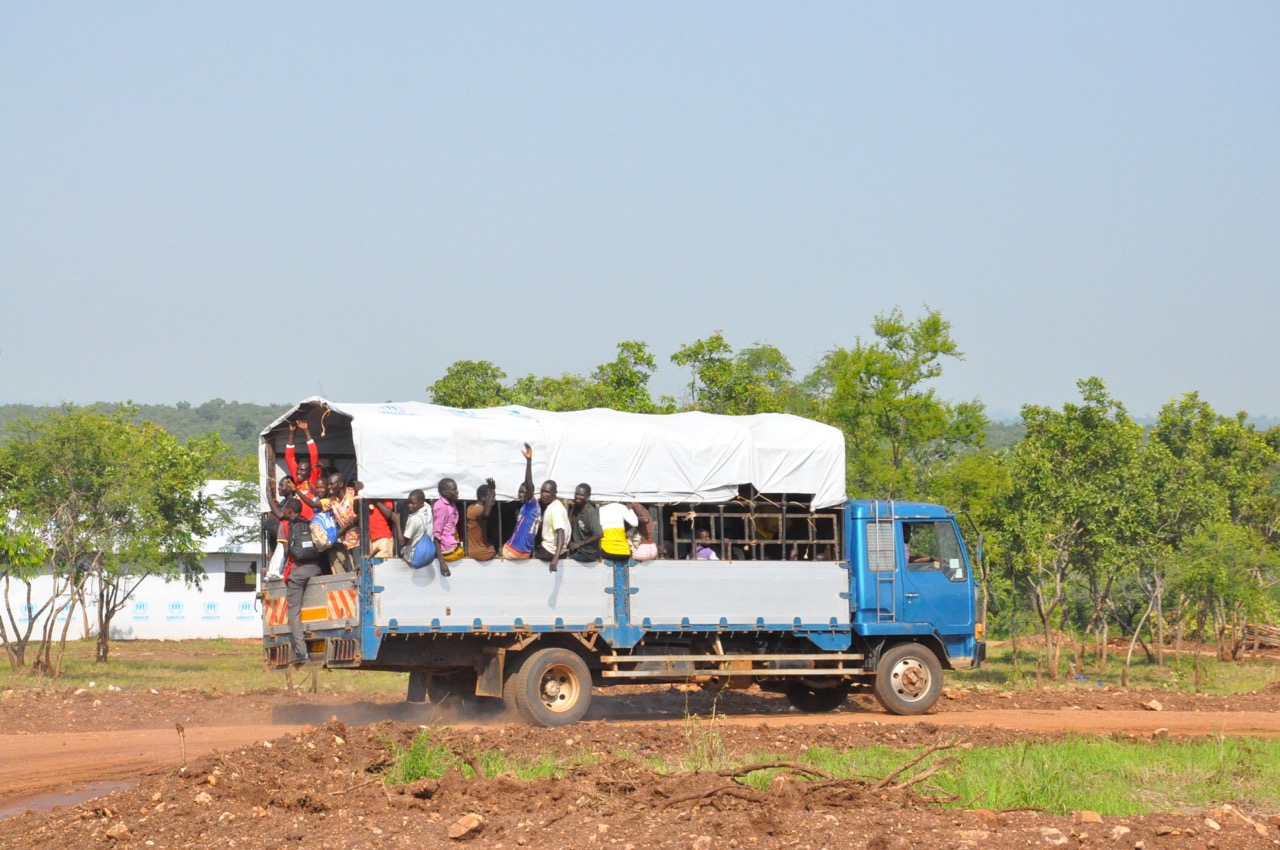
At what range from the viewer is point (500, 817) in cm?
833

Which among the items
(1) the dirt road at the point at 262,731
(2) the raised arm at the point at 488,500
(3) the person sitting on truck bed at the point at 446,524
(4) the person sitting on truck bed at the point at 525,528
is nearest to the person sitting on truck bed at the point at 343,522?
(3) the person sitting on truck bed at the point at 446,524

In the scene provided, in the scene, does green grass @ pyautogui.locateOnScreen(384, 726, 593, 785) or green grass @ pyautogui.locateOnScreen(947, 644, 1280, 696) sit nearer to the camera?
green grass @ pyautogui.locateOnScreen(384, 726, 593, 785)

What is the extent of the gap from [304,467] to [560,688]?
12.9 feet

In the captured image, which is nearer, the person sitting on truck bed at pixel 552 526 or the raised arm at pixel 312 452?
the person sitting on truck bed at pixel 552 526

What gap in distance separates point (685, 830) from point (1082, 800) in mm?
3140

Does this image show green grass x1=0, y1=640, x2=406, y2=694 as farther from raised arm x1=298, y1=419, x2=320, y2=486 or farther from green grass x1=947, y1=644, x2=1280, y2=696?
green grass x1=947, y1=644, x2=1280, y2=696

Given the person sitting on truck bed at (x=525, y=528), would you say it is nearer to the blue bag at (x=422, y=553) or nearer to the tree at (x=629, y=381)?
the blue bag at (x=422, y=553)

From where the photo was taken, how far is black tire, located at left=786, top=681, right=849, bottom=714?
17.2 metres

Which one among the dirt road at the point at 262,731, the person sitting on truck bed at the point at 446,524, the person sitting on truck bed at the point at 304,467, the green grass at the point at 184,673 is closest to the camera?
the dirt road at the point at 262,731

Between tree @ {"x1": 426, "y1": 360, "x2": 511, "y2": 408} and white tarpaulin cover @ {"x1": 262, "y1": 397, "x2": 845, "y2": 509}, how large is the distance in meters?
21.0

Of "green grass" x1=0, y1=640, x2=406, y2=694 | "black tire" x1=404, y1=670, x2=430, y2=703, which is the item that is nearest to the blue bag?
"black tire" x1=404, y1=670, x2=430, y2=703

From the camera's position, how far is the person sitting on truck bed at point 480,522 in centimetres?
1391

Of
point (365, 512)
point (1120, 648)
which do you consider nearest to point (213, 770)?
point (365, 512)

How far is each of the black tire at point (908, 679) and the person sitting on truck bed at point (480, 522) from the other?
527 centimetres
